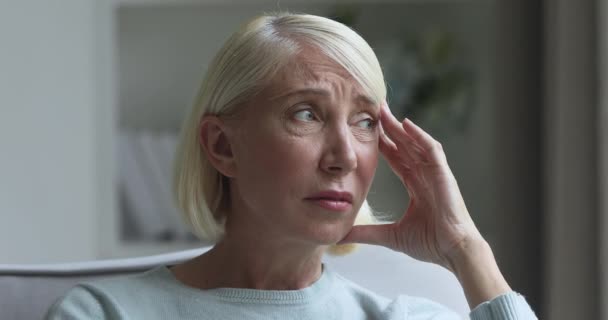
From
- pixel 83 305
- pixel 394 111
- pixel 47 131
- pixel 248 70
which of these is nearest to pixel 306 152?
pixel 248 70

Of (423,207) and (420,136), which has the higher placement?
(420,136)

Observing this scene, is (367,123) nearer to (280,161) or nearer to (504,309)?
(280,161)

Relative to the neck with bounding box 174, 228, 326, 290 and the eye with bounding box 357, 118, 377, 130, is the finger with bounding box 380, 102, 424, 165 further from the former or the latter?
the neck with bounding box 174, 228, 326, 290

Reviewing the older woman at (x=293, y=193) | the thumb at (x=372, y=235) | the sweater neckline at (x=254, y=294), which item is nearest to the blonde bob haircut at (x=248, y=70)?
the older woman at (x=293, y=193)

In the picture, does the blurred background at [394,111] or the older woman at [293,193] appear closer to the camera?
the older woman at [293,193]

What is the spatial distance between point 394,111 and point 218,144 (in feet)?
6.93

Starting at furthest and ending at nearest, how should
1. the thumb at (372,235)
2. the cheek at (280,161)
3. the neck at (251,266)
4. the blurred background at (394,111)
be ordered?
1. the blurred background at (394,111)
2. the thumb at (372,235)
3. the neck at (251,266)
4. the cheek at (280,161)

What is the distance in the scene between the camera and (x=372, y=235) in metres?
1.50

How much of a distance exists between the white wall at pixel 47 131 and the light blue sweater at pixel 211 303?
4.01 ft

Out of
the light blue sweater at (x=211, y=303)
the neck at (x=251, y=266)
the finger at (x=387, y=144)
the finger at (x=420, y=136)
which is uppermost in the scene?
the finger at (x=420, y=136)

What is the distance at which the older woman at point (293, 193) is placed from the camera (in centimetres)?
129

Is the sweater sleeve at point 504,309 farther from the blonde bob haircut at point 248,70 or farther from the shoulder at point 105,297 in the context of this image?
the shoulder at point 105,297

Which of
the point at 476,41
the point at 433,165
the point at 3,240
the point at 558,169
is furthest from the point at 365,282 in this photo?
the point at 476,41

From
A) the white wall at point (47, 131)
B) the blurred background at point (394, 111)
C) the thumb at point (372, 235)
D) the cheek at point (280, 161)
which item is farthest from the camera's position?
the blurred background at point (394, 111)
